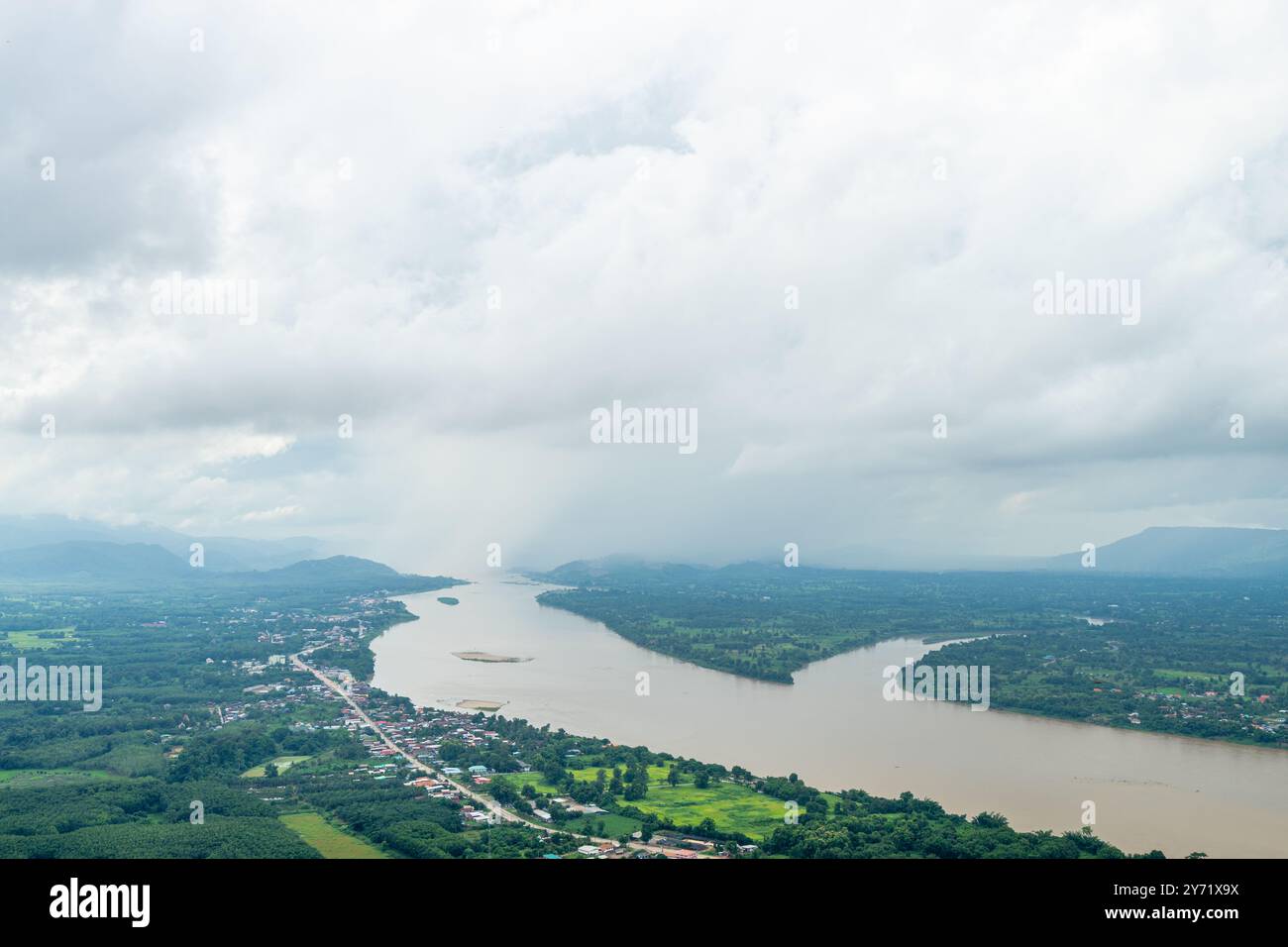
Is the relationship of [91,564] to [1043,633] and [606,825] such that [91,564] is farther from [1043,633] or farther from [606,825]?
[606,825]

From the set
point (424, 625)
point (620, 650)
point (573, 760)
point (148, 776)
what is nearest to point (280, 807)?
point (148, 776)

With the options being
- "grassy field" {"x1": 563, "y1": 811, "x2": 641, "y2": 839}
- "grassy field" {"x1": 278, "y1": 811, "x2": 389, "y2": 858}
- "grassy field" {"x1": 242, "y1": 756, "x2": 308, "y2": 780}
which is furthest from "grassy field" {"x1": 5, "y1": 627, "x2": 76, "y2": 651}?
"grassy field" {"x1": 563, "y1": 811, "x2": 641, "y2": 839}

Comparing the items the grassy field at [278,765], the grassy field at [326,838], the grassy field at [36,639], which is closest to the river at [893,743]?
the grassy field at [278,765]

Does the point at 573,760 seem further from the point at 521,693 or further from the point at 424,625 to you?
the point at 424,625

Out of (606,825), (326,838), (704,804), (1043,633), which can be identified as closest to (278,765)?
(326,838)

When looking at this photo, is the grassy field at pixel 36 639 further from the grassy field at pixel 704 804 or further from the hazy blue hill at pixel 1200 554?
the hazy blue hill at pixel 1200 554
